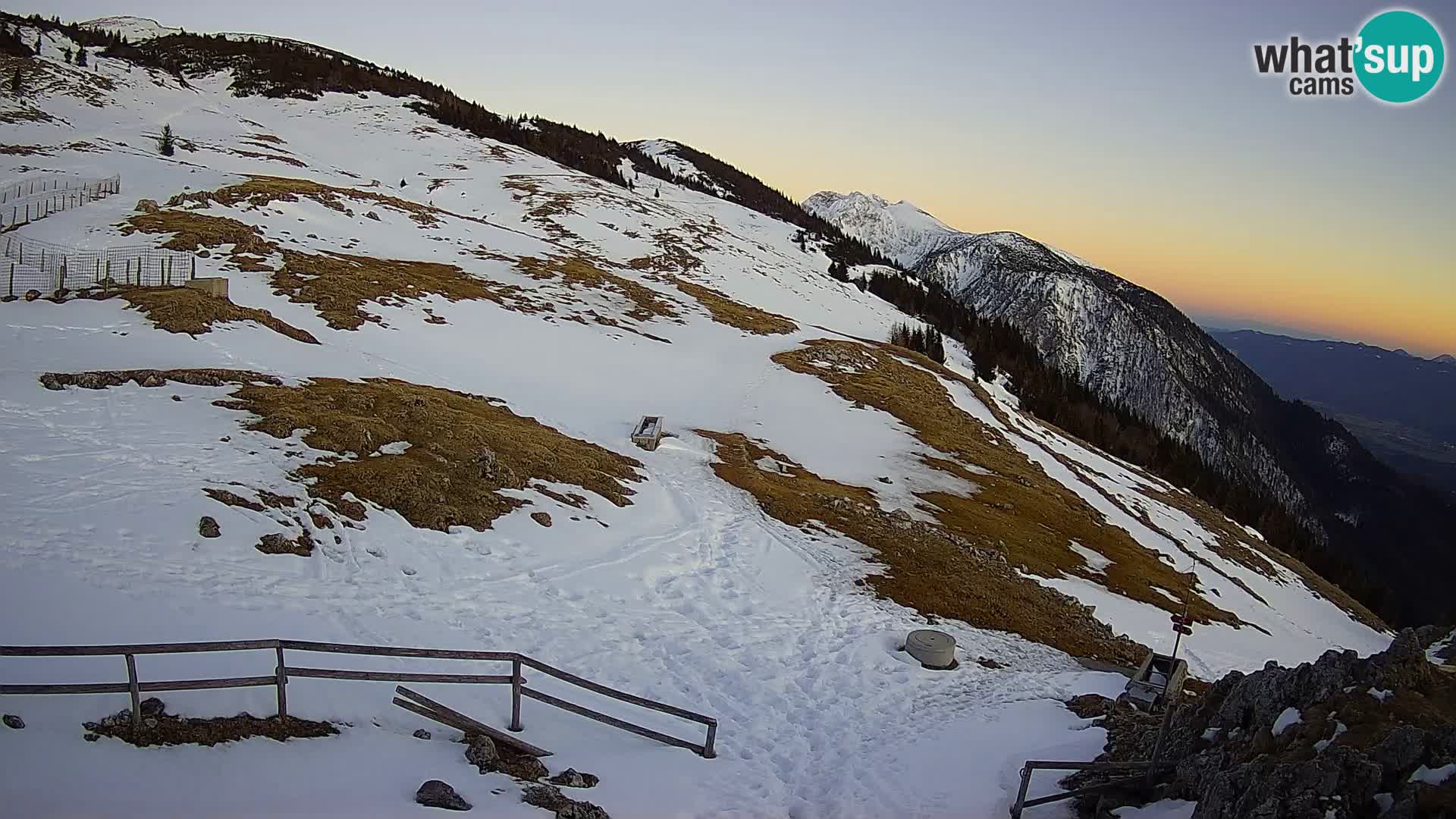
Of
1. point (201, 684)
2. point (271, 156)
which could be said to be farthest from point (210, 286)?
point (271, 156)

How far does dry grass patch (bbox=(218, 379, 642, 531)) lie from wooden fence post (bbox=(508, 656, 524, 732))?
27.2ft

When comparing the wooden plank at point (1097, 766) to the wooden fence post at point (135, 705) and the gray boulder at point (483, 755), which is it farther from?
the wooden fence post at point (135, 705)

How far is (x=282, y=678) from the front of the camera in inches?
387

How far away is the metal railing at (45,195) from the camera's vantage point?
136 ft

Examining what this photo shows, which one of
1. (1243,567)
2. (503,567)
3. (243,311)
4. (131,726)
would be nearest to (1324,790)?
(131,726)

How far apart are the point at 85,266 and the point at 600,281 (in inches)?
1351

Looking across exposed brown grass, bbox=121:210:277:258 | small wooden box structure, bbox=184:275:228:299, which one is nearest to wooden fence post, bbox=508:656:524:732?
small wooden box structure, bbox=184:275:228:299

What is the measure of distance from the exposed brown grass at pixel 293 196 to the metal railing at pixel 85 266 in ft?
38.9

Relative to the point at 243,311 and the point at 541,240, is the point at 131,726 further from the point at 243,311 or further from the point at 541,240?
the point at 541,240

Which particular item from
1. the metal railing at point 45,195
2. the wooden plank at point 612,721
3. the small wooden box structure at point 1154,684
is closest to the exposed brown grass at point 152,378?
the wooden plank at point 612,721

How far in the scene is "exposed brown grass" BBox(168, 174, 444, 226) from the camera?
4966cm

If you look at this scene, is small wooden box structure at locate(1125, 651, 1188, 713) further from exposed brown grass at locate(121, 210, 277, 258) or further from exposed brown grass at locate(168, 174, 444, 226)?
exposed brown grass at locate(168, 174, 444, 226)

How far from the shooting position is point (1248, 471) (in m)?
183

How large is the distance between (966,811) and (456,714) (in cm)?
824
